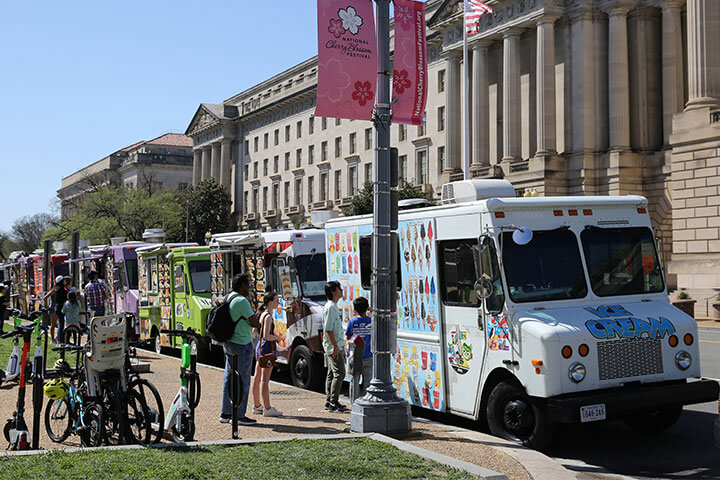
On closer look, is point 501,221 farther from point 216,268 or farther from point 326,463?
point 216,268

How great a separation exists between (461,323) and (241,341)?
2.76 m

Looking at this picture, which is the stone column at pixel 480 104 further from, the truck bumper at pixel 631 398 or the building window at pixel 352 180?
the truck bumper at pixel 631 398

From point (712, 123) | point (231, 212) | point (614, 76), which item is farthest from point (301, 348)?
point (231, 212)

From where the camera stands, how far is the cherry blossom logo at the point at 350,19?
9844 millimetres

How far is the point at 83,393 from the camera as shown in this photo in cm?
919

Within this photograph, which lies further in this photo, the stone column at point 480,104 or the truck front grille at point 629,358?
the stone column at point 480,104

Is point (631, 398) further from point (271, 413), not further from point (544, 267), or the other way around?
point (271, 413)

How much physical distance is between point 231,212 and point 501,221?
102m

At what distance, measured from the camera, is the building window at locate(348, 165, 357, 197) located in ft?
269

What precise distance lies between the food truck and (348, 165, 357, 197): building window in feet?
207

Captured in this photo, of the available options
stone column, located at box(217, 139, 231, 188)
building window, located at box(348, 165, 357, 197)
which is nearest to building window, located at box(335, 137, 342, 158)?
building window, located at box(348, 165, 357, 197)

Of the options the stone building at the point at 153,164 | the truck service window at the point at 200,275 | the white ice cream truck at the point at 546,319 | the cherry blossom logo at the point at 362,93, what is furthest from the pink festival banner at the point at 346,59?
the stone building at the point at 153,164

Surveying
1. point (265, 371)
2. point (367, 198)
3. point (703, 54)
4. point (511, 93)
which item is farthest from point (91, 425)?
point (367, 198)

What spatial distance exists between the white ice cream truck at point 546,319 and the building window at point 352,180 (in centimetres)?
7078
